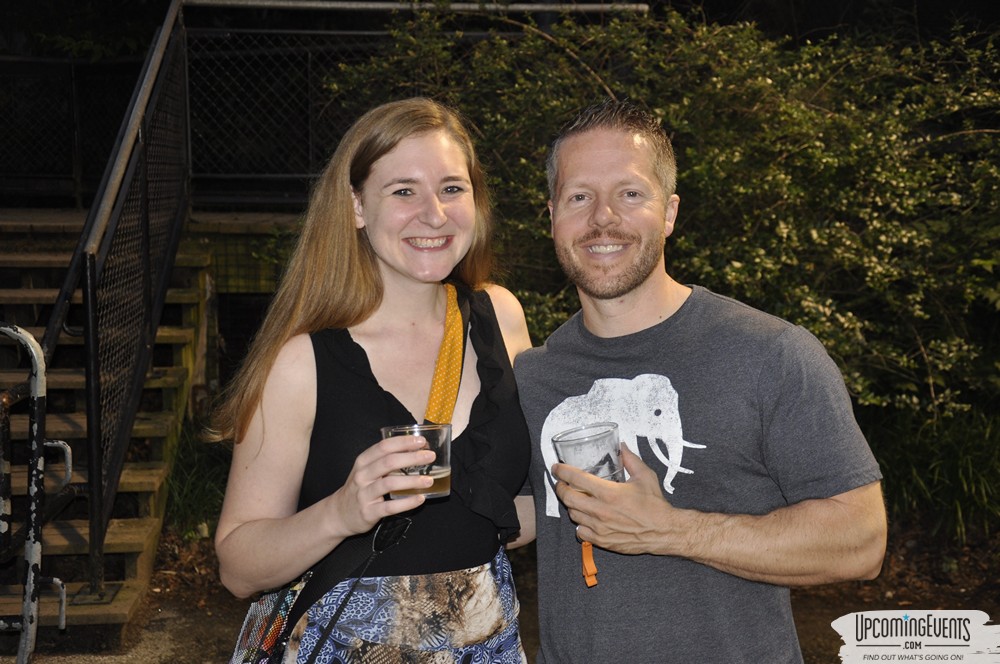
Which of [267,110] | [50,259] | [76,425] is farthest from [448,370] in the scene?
[267,110]

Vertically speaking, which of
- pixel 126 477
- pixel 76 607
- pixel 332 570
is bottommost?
pixel 76 607

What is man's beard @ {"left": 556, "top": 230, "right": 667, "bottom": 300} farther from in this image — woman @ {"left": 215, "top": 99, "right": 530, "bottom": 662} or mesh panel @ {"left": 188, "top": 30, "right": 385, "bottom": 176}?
mesh panel @ {"left": 188, "top": 30, "right": 385, "bottom": 176}

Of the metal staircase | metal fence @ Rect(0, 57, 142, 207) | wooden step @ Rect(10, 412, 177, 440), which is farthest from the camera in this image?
metal fence @ Rect(0, 57, 142, 207)

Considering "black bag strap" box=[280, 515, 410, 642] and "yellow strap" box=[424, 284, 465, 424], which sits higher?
"yellow strap" box=[424, 284, 465, 424]

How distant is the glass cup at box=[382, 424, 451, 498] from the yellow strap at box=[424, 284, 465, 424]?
28 cm

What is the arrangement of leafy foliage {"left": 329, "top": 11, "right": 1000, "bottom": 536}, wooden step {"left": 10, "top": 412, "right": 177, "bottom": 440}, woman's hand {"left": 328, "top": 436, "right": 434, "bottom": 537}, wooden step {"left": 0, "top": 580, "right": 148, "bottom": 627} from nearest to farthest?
woman's hand {"left": 328, "top": 436, "right": 434, "bottom": 537}, wooden step {"left": 0, "top": 580, "right": 148, "bottom": 627}, leafy foliage {"left": 329, "top": 11, "right": 1000, "bottom": 536}, wooden step {"left": 10, "top": 412, "right": 177, "bottom": 440}

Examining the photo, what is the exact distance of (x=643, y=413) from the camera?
2.37 metres

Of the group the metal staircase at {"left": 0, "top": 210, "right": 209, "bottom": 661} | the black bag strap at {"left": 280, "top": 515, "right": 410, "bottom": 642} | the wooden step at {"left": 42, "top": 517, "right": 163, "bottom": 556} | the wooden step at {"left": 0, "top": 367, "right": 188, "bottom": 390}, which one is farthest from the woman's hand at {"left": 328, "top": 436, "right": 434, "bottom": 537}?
the wooden step at {"left": 0, "top": 367, "right": 188, "bottom": 390}

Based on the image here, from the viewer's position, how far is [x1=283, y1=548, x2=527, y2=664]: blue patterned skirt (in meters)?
2.37

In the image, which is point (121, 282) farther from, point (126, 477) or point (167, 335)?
point (126, 477)

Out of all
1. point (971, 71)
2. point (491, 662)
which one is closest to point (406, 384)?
point (491, 662)

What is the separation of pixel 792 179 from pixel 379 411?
12.5 feet

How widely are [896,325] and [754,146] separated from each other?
4.69 feet

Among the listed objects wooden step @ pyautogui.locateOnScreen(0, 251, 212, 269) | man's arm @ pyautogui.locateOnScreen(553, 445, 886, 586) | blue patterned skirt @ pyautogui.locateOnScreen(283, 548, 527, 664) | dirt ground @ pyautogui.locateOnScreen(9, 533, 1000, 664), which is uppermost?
wooden step @ pyautogui.locateOnScreen(0, 251, 212, 269)
